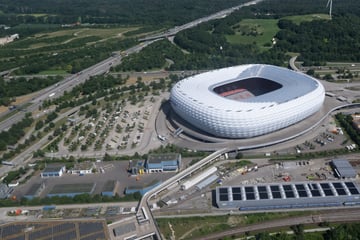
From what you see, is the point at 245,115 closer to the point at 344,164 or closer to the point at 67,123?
the point at 344,164

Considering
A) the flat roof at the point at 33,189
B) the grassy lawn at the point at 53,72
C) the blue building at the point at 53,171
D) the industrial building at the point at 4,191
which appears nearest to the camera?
the industrial building at the point at 4,191

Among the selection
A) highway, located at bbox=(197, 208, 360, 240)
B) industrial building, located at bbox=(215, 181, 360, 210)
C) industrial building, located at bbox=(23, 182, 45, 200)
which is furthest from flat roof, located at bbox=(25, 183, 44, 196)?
industrial building, located at bbox=(215, 181, 360, 210)

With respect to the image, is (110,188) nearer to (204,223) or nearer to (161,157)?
(161,157)

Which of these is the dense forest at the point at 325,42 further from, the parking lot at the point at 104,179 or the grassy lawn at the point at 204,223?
the grassy lawn at the point at 204,223

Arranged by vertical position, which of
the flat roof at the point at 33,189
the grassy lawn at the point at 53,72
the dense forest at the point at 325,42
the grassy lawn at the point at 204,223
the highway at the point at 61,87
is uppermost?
the dense forest at the point at 325,42

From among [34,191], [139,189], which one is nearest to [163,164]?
[139,189]

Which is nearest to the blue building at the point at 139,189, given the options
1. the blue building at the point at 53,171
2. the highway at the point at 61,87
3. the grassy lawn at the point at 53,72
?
the blue building at the point at 53,171
